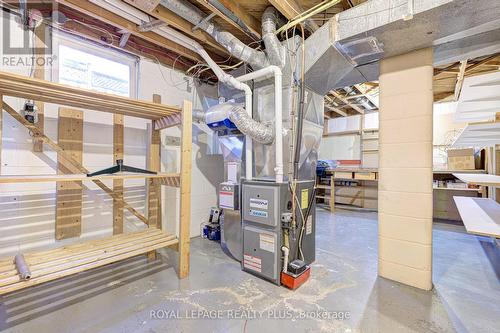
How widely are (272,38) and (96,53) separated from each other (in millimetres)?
1887

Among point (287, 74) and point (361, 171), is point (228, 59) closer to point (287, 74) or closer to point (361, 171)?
point (287, 74)

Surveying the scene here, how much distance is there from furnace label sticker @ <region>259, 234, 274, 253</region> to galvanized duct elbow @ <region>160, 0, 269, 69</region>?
1709mm

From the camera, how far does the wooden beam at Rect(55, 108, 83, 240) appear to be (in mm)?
2160

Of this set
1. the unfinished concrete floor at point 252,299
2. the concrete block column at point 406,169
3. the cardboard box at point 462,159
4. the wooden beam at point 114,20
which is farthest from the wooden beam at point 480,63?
the wooden beam at point 114,20

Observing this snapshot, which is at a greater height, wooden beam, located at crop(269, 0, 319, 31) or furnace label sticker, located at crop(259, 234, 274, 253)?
wooden beam, located at crop(269, 0, 319, 31)

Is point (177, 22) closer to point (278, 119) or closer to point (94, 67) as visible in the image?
point (94, 67)

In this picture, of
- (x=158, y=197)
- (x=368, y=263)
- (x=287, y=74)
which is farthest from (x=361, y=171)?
(x=158, y=197)

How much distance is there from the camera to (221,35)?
221cm

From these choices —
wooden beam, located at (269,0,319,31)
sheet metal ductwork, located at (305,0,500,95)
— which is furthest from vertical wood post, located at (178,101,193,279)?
sheet metal ductwork, located at (305,0,500,95)

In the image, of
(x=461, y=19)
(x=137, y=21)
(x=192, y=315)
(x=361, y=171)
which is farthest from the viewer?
(x=361, y=171)

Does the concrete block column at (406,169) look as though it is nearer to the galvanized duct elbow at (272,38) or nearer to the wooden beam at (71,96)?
the galvanized duct elbow at (272,38)

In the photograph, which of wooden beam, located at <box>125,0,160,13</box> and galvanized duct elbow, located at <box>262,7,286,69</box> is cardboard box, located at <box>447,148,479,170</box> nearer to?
galvanized duct elbow, located at <box>262,7,286,69</box>

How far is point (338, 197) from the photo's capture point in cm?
602

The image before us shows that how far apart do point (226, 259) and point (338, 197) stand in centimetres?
433
